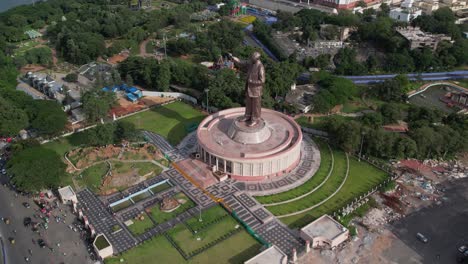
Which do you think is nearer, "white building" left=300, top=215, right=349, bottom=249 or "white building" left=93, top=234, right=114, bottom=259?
"white building" left=93, top=234, right=114, bottom=259

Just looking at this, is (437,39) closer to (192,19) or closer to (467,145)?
(467,145)

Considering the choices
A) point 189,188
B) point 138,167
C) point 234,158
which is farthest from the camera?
point 138,167

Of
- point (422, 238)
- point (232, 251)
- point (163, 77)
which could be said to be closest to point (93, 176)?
point (232, 251)

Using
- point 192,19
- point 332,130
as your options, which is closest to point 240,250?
point 332,130

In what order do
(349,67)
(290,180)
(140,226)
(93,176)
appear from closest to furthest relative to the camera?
(140,226), (290,180), (93,176), (349,67)

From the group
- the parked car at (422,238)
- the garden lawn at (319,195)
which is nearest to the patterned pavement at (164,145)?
the garden lawn at (319,195)

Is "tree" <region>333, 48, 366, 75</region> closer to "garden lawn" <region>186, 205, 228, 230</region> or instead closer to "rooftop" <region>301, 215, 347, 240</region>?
"rooftop" <region>301, 215, 347, 240</region>

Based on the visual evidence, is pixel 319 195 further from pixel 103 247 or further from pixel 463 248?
pixel 103 247

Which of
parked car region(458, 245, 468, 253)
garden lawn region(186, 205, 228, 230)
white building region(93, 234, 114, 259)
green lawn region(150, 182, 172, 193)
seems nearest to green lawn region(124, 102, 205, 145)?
green lawn region(150, 182, 172, 193)
